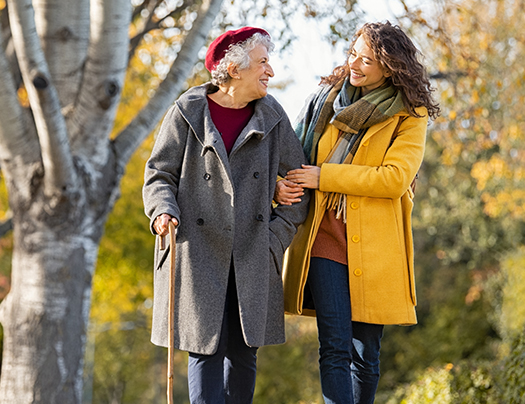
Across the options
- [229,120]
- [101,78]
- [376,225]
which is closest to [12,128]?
[101,78]

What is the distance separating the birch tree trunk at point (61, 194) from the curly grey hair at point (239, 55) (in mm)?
1885

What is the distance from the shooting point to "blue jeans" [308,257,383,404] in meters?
3.08

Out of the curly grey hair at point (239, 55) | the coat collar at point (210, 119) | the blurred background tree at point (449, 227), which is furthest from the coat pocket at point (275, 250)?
the blurred background tree at point (449, 227)

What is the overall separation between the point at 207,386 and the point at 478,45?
912 centimetres

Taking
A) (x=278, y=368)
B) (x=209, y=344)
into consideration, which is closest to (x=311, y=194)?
(x=209, y=344)

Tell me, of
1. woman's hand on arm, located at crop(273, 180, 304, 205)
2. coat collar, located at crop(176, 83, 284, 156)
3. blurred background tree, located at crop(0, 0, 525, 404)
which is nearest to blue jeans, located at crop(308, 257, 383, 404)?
woman's hand on arm, located at crop(273, 180, 304, 205)

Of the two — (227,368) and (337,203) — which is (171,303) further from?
(337,203)

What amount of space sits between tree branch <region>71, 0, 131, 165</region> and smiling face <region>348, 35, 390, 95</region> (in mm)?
2149

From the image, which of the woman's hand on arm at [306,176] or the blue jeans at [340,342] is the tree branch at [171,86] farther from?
the blue jeans at [340,342]

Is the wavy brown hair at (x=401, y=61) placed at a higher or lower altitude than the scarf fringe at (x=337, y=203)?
higher

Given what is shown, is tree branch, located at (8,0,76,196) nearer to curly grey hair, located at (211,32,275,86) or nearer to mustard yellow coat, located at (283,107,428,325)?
curly grey hair, located at (211,32,275,86)

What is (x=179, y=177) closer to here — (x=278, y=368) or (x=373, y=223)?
(x=373, y=223)

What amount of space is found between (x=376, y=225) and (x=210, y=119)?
949 millimetres

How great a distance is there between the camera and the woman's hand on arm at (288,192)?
3.22 meters
